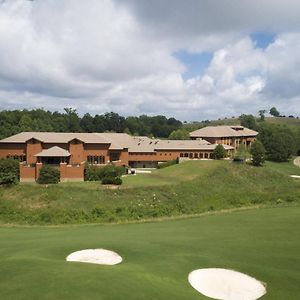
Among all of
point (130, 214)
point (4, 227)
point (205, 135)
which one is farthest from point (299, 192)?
point (205, 135)

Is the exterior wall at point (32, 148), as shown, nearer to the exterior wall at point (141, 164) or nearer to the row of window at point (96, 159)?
the row of window at point (96, 159)

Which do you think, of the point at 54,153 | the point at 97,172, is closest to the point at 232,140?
the point at 97,172

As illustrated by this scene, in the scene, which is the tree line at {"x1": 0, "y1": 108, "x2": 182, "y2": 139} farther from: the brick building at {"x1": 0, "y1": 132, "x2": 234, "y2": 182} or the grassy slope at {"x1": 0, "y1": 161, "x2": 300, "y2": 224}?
the grassy slope at {"x1": 0, "y1": 161, "x2": 300, "y2": 224}

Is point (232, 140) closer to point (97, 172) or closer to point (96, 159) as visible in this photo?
point (96, 159)

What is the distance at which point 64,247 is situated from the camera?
64.5 feet

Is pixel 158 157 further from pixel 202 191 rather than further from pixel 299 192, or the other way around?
pixel 299 192

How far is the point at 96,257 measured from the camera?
59.2 ft

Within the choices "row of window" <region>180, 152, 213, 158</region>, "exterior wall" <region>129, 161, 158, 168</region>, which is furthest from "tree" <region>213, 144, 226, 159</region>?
"exterior wall" <region>129, 161, 158, 168</region>

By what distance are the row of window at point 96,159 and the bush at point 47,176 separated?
10.1 metres

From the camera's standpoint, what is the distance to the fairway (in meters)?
12.1

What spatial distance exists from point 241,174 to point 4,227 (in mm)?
36950

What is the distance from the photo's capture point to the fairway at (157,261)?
39.6 ft

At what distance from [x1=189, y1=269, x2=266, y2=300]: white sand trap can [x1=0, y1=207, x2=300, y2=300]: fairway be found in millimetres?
353

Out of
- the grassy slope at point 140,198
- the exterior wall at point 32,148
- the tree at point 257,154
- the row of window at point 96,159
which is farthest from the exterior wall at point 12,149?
the tree at point 257,154
